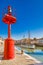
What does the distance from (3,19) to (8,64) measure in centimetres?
381

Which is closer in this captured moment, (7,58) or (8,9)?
(7,58)

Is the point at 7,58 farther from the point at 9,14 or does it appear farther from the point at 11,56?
the point at 9,14

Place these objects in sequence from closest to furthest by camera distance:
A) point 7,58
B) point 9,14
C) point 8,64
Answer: point 8,64, point 7,58, point 9,14

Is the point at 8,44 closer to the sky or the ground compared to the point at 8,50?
closer to the sky

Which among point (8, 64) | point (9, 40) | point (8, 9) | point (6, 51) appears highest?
point (8, 9)

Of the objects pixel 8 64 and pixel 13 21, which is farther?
pixel 13 21

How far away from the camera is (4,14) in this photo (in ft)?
34.2

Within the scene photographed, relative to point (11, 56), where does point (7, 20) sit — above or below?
above

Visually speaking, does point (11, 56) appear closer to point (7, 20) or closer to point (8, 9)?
point (7, 20)

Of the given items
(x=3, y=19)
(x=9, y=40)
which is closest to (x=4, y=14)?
(x=3, y=19)

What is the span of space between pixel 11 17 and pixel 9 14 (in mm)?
378

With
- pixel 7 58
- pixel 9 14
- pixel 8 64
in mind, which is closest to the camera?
pixel 8 64

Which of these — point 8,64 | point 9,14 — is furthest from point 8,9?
point 8,64

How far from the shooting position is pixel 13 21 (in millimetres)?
10586
